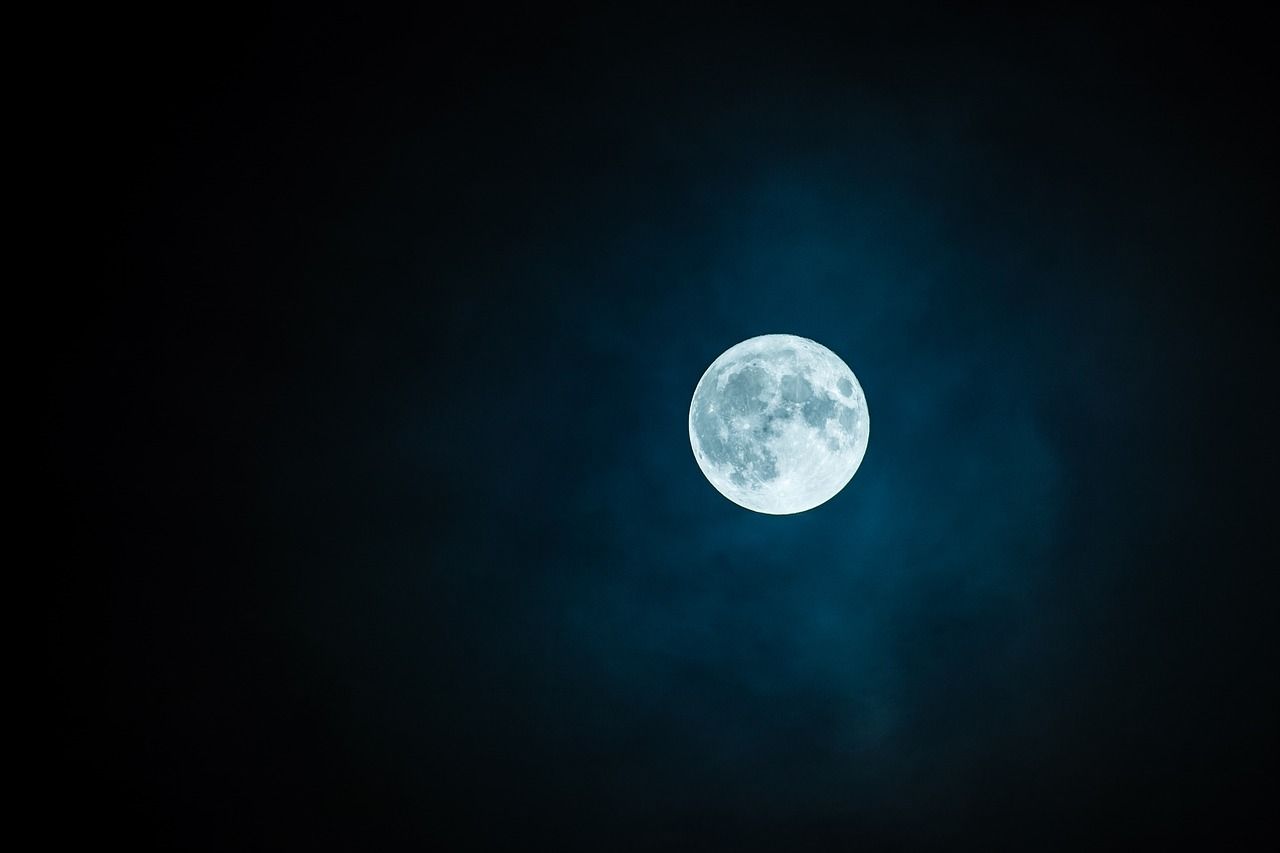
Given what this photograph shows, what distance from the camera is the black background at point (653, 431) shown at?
4.34 meters

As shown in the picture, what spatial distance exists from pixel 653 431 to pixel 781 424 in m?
0.69

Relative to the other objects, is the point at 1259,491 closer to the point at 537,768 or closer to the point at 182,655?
the point at 537,768

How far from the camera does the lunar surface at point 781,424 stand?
4.36 m

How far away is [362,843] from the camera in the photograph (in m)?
5.61

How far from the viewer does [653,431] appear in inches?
187

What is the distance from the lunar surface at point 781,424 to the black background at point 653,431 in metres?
0.34

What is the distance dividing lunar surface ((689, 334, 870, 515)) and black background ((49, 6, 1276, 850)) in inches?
13.2

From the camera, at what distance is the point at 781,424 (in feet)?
14.3

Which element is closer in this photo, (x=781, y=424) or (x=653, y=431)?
(x=781, y=424)

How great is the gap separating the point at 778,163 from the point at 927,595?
222cm

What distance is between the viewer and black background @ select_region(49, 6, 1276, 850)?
4340mm

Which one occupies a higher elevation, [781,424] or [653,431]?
[653,431]

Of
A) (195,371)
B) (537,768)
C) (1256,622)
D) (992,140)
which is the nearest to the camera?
(992,140)

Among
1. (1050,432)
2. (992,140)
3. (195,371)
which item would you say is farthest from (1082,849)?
(195,371)
